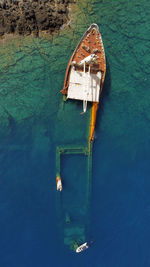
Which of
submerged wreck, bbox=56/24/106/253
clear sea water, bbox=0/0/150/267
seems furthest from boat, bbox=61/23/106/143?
clear sea water, bbox=0/0/150/267

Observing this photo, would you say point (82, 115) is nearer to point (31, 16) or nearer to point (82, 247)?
point (31, 16)

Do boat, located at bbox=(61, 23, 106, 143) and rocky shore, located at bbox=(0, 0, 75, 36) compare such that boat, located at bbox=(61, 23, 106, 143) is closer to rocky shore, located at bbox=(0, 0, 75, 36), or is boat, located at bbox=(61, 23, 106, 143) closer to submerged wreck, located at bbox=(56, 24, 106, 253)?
submerged wreck, located at bbox=(56, 24, 106, 253)

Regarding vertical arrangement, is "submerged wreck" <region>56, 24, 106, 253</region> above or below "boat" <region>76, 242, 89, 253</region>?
above

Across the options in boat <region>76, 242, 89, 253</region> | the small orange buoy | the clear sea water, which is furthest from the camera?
boat <region>76, 242, 89, 253</region>

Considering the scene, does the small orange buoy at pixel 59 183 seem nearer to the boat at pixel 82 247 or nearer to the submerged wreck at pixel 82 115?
the submerged wreck at pixel 82 115

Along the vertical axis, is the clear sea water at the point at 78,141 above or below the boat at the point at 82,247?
above

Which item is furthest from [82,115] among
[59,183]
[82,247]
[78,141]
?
[82,247]

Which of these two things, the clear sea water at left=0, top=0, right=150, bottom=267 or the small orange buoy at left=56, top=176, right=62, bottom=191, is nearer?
the clear sea water at left=0, top=0, right=150, bottom=267

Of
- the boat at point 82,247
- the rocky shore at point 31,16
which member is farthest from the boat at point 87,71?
the boat at point 82,247
